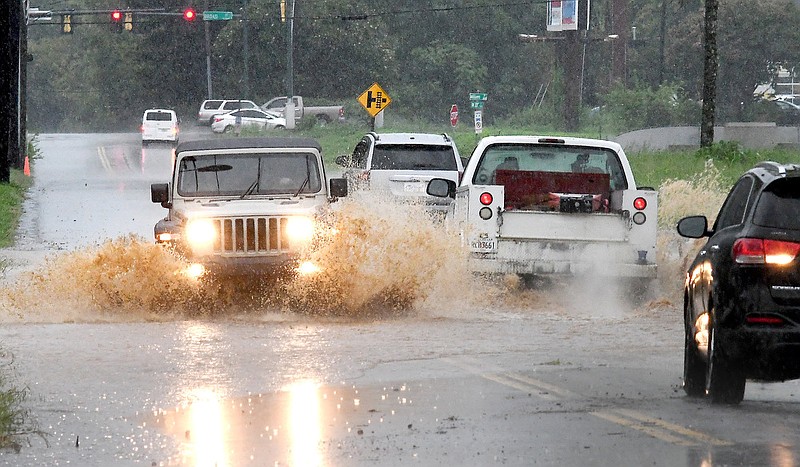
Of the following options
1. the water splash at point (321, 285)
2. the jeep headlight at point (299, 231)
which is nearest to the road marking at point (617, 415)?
the water splash at point (321, 285)

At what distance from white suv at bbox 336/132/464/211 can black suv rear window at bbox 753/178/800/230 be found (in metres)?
14.5

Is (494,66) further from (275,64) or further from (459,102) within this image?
(275,64)

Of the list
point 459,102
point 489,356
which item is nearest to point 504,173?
point 489,356

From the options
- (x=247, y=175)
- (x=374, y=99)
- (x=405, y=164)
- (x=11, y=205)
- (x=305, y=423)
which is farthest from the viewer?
(x=374, y=99)

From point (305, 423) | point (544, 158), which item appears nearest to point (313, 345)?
point (305, 423)

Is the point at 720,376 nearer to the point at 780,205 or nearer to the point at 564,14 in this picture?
the point at 780,205

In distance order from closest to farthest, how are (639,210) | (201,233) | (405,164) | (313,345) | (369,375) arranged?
(369,375), (313,345), (201,233), (639,210), (405,164)

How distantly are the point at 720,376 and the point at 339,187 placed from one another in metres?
7.06

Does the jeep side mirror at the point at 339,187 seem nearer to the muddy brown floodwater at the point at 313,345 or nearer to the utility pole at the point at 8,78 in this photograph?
the muddy brown floodwater at the point at 313,345

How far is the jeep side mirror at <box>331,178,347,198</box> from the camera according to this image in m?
15.7

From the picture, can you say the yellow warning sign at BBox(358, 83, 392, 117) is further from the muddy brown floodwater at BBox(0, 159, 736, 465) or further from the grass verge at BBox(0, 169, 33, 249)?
the muddy brown floodwater at BBox(0, 159, 736, 465)

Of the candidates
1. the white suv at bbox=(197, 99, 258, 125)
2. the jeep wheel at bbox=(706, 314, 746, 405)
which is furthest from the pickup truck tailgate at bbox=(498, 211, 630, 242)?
the white suv at bbox=(197, 99, 258, 125)

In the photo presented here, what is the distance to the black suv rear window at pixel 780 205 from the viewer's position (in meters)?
8.84

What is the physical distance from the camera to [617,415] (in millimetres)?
9141
